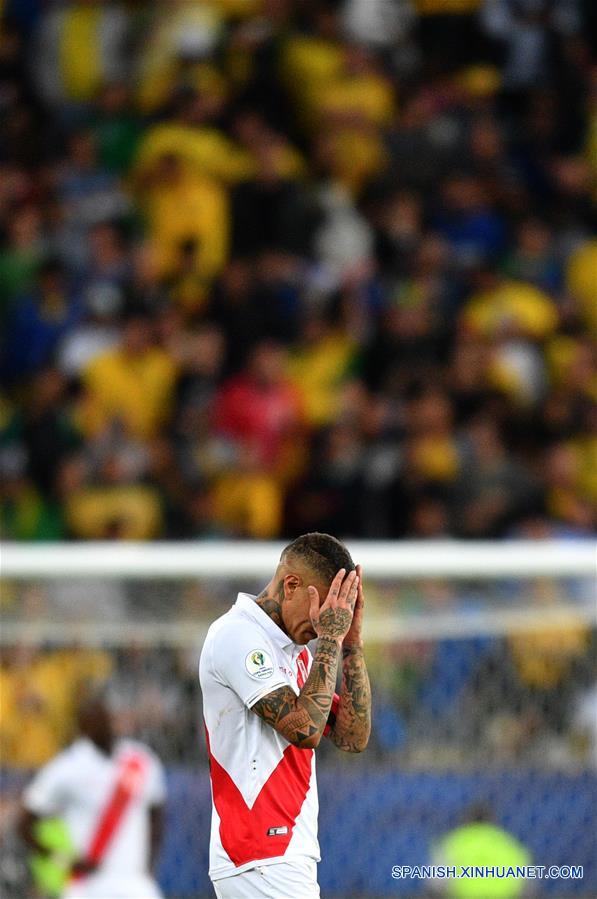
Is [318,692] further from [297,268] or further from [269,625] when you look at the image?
[297,268]

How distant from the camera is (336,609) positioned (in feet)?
12.7

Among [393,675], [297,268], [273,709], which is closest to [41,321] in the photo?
[297,268]

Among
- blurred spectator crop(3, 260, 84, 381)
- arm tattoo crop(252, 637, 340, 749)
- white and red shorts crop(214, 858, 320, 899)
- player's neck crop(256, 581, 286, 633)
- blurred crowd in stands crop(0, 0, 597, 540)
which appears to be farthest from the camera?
blurred spectator crop(3, 260, 84, 381)

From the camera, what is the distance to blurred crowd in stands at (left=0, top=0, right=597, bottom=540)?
8.89 m

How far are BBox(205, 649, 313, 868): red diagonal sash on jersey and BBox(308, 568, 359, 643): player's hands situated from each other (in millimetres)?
311

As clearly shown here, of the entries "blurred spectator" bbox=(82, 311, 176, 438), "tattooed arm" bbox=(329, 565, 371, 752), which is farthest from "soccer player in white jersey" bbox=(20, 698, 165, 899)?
"tattooed arm" bbox=(329, 565, 371, 752)

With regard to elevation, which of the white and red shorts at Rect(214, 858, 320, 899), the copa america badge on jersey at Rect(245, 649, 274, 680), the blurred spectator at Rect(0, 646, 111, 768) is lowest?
the blurred spectator at Rect(0, 646, 111, 768)

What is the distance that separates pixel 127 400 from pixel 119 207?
5.29 ft

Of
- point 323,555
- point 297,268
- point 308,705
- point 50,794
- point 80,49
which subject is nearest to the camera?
point 308,705

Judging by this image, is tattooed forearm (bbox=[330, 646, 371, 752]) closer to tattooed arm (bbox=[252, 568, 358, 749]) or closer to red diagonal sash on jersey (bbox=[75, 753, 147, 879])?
tattooed arm (bbox=[252, 568, 358, 749])

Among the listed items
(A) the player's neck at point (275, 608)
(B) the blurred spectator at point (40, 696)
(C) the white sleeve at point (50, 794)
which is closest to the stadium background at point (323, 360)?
(B) the blurred spectator at point (40, 696)

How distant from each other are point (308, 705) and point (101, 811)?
11.0 ft

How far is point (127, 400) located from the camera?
927 centimetres

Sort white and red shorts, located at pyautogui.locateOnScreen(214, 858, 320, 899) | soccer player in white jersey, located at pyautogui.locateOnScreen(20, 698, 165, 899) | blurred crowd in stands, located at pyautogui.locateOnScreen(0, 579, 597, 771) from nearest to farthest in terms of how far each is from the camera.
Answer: white and red shorts, located at pyautogui.locateOnScreen(214, 858, 320, 899)
soccer player in white jersey, located at pyautogui.locateOnScreen(20, 698, 165, 899)
blurred crowd in stands, located at pyautogui.locateOnScreen(0, 579, 597, 771)
